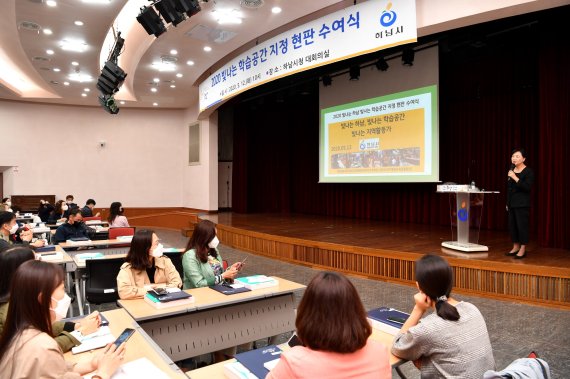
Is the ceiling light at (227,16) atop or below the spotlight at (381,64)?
atop

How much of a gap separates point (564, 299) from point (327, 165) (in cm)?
521

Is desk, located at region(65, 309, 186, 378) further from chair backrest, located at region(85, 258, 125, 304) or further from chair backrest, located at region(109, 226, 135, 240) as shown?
chair backrest, located at region(109, 226, 135, 240)

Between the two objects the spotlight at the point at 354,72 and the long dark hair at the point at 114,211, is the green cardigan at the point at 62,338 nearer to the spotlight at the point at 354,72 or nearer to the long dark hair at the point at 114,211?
the long dark hair at the point at 114,211

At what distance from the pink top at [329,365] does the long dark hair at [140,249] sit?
6.16 ft

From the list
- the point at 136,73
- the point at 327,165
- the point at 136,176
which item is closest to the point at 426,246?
the point at 327,165

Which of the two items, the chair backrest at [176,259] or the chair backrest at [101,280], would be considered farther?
the chair backrest at [176,259]

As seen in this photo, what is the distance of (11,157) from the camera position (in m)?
11.8

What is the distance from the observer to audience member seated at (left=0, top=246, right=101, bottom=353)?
163 centimetres

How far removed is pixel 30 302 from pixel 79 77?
32.3ft

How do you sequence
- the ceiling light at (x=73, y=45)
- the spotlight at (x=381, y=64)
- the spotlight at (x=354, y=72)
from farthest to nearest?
the spotlight at (x=354, y=72) → the spotlight at (x=381, y=64) → the ceiling light at (x=73, y=45)

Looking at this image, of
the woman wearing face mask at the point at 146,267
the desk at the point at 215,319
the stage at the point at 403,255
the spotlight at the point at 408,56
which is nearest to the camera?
the desk at the point at 215,319

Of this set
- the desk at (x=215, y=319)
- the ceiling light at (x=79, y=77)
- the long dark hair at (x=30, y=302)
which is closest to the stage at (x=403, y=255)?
the desk at (x=215, y=319)

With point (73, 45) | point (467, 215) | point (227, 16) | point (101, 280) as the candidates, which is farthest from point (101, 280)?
point (73, 45)

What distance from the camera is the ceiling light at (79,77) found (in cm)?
947
